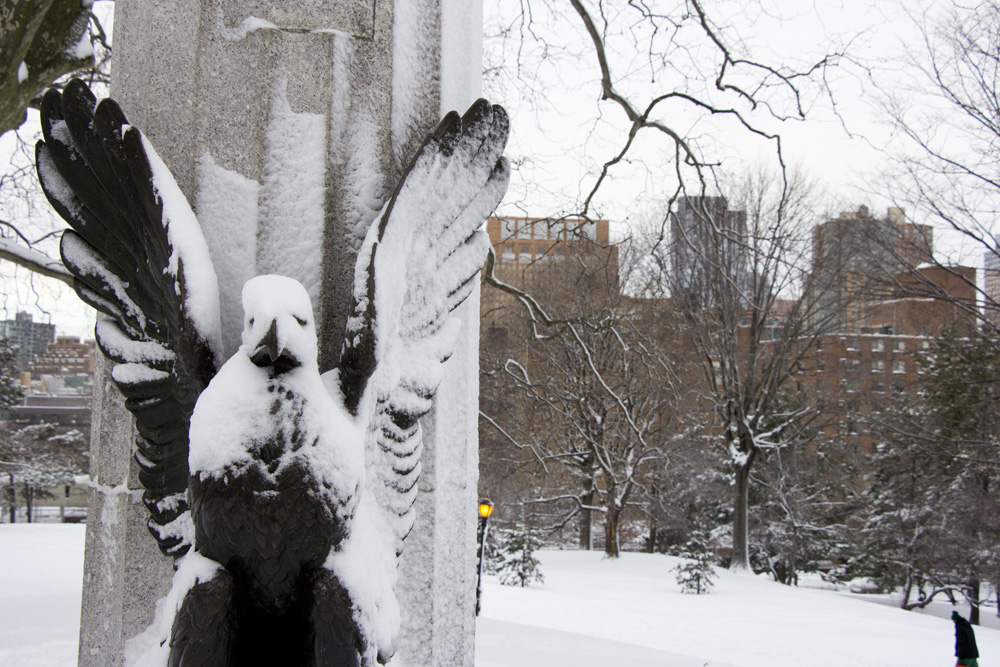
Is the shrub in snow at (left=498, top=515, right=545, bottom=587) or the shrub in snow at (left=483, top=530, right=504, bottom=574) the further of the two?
the shrub in snow at (left=483, top=530, right=504, bottom=574)

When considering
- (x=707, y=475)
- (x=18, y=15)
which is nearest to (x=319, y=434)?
(x=18, y=15)

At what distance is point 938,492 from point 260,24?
20.1 meters

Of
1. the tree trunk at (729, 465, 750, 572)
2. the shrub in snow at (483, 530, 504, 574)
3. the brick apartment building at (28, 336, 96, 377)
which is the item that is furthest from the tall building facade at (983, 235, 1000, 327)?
→ the brick apartment building at (28, 336, 96, 377)

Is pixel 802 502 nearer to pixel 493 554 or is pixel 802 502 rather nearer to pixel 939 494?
pixel 939 494

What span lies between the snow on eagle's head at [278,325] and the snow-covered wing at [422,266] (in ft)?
0.65

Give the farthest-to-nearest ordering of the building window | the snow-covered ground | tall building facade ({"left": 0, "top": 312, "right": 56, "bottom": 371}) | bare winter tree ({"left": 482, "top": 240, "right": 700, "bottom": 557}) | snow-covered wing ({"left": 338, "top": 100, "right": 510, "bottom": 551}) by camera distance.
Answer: bare winter tree ({"left": 482, "top": 240, "right": 700, "bottom": 557})
tall building facade ({"left": 0, "top": 312, "right": 56, "bottom": 371})
the snow-covered ground
the building window
snow-covered wing ({"left": 338, "top": 100, "right": 510, "bottom": 551})

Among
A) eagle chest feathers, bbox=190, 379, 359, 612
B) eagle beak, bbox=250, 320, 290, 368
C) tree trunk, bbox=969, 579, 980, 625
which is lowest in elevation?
tree trunk, bbox=969, 579, 980, 625

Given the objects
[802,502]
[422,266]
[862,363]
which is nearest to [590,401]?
[802,502]

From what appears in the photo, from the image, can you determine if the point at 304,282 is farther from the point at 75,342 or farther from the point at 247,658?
the point at 75,342

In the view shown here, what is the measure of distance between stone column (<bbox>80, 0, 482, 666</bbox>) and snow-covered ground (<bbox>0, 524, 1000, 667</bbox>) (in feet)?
15.8

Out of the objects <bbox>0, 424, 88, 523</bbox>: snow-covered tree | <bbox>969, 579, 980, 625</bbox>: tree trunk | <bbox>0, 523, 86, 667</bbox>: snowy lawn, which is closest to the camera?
<bbox>0, 523, 86, 667</bbox>: snowy lawn

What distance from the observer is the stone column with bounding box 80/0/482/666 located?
2.00 meters

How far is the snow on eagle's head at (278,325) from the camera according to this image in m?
1.43

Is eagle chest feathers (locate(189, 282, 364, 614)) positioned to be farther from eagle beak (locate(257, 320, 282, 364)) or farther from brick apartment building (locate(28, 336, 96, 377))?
brick apartment building (locate(28, 336, 96, 377))
